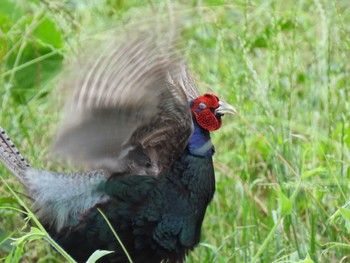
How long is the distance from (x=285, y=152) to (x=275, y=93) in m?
0.45

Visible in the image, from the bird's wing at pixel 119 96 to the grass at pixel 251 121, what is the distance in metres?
0.37

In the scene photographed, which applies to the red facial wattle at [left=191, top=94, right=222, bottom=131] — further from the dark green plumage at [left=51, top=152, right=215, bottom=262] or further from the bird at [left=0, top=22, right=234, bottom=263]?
the dark green plumage at [left=51, top=152, right=215, bottom=262]

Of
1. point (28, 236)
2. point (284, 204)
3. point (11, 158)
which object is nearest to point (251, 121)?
point (11, 158)

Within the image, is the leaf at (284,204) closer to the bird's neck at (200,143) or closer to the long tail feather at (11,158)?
the bird's neck at (200,143)

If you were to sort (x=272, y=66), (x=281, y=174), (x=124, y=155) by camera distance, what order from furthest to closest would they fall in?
(x=272, y=66), (x=281, y=174), (x=124, y=155)

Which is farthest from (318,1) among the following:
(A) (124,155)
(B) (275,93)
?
(A) (124,155)

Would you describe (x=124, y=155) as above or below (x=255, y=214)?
above

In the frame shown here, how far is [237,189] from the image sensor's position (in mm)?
5051

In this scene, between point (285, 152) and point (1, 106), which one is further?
point (1, 106)

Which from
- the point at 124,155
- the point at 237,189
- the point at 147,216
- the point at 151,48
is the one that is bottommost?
the point at 237,189

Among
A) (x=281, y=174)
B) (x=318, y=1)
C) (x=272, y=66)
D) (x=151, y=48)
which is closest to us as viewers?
(x=151, y=48)

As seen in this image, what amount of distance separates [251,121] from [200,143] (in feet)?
3.12

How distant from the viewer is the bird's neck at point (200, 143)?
434 cm

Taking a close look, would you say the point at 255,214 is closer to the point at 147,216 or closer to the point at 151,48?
the point at 147,216
